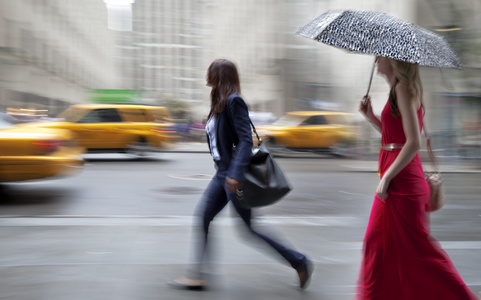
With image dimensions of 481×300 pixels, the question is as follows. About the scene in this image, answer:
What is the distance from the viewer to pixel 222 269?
184 inches

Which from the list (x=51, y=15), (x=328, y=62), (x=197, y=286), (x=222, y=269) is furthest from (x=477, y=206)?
(x=51, y=15)

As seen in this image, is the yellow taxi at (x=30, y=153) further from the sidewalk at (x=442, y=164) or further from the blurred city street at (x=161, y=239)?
the sidewalk at (x=442, y=164)

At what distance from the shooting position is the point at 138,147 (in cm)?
1569

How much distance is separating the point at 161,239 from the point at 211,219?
1.88 meters

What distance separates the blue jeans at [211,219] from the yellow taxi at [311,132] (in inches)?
565

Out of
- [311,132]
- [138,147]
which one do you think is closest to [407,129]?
[138,147]

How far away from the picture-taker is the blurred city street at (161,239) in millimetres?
4207

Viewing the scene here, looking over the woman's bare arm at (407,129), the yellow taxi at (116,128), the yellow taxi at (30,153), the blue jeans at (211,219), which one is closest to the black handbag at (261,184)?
the blue jeans at (211,219)

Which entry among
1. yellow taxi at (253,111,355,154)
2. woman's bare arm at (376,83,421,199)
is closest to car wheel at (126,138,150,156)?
yellow taxi at (253,111,355,154)

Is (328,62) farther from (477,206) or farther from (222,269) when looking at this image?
(222,269)

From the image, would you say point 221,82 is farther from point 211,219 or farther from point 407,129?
point 407,129

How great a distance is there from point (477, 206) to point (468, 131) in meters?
9.79

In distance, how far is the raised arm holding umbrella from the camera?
119 inches

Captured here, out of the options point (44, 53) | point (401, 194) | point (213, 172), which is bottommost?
point (213, 172)
